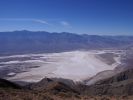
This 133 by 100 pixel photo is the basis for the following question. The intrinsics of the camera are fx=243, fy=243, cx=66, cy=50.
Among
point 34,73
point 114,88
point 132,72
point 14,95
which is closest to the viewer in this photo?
point 14,95

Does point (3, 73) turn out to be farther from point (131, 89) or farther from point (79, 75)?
point (131, 89)

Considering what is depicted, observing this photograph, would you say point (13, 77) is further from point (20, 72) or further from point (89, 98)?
point (89, 98)

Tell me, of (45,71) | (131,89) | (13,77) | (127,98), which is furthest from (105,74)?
(127,98)

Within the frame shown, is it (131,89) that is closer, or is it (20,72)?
(131,89)

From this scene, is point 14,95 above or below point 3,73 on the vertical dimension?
above

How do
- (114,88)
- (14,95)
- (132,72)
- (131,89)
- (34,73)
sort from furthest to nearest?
(34,73), (132,72), (114,88), (131,89), (14,95)

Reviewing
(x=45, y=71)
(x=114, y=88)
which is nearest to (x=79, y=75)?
(x=45, y=71)
